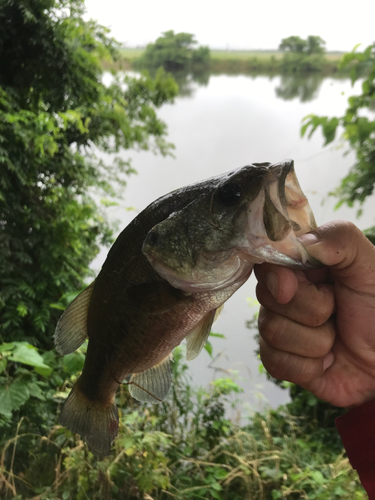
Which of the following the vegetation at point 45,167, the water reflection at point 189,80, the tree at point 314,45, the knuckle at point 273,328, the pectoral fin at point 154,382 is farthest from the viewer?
the water reflection at point 189,80

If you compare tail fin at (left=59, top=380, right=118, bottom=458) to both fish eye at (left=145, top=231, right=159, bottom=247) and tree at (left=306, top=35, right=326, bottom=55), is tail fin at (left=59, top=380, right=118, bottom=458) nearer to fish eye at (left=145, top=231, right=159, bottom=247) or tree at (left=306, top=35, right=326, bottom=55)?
fish eye at (left=145, top=231, right=159, bottom=247)

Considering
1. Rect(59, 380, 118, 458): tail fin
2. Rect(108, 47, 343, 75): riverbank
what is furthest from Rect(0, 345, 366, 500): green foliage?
Rect(108, 47, 343, 75): riverbank

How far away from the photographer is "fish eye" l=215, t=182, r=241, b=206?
657 mm

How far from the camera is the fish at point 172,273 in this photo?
639 mm

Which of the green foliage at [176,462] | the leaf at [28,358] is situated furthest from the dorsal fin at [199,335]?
the green foliage at [176,462]

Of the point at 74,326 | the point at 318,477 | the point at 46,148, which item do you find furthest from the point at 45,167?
the point at 318,477

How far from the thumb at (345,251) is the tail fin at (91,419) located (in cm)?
67

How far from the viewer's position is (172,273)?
0.69 m

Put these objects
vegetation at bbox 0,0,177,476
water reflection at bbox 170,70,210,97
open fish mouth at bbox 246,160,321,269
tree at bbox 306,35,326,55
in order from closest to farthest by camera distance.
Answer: open fish mouth at bbox 246,160,321,269 → vegetation at bbox 0,0,177,476 → tree at bbox 306,35,326,55 → water reflection at bbox 170,70,210,97

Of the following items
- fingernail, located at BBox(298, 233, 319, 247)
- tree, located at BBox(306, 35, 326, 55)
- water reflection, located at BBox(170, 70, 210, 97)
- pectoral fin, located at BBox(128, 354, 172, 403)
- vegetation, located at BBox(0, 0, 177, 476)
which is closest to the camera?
fingernail, located at BBox(298, 233, 319, 247)

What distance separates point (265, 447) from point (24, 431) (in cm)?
141

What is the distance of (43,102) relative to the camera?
7.63ft

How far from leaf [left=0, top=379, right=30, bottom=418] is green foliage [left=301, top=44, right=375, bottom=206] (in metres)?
1.75

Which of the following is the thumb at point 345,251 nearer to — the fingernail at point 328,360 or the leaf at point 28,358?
the fingernail at point 328,360
